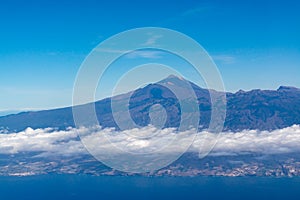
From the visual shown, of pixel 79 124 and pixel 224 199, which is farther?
pixel 224 199

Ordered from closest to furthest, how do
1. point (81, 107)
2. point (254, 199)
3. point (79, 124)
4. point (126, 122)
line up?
point (79, 124)
point (81, 107)
point (126, 122)
point (254, 199)

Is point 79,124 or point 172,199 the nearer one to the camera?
point 79,124

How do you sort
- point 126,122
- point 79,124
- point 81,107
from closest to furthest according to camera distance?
Result: point 79,124
point 81,107
point 126,122

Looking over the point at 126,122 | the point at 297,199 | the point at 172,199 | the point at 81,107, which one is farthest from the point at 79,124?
the point at 297,199

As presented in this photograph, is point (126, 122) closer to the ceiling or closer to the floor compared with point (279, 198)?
closer to the ceiling

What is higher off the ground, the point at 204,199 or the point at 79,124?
the point at 79,124

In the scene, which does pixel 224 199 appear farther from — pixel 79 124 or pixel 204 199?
pixel 79 124

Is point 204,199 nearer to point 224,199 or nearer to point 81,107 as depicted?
point 224,199

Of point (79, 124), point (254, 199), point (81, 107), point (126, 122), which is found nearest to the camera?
point (79, 124)

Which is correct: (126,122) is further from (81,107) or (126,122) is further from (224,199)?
(224,199)
